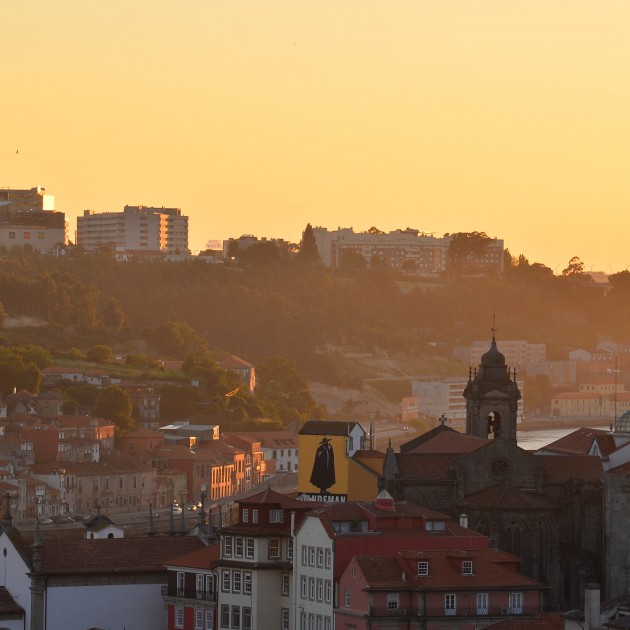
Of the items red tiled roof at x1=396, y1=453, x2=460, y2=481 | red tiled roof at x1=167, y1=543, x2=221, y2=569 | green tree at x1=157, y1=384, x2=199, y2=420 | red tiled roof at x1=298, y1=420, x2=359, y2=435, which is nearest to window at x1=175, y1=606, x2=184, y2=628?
red tiled roof at x1=167, y1=543, x2=221, y2=569

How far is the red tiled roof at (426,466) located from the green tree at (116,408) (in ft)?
252

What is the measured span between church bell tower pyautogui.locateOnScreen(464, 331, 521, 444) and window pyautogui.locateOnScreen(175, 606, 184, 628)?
20.8 metres

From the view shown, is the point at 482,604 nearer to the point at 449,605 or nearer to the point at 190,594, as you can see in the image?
the point at 449,605

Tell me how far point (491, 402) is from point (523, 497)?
25.0 feet

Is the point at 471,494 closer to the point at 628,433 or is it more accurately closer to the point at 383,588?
the point at 628,433

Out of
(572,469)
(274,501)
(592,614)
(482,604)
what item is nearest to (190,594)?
(274,501)

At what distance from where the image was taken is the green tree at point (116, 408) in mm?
147875

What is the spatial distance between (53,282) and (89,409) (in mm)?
40886

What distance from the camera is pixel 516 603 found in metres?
54.2

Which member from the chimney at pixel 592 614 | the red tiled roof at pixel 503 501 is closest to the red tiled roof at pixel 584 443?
the red tiled roof at pixel 503 501

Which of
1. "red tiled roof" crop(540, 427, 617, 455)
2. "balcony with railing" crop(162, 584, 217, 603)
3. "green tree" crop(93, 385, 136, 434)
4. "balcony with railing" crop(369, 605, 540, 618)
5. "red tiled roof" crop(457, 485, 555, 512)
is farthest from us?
"green tree" crop(93, 385, 136, 434)

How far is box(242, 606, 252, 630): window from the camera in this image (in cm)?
5556

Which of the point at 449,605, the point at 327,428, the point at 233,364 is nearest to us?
the point at 449,605

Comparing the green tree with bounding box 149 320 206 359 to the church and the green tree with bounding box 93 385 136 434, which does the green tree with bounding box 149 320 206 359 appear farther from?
the church
